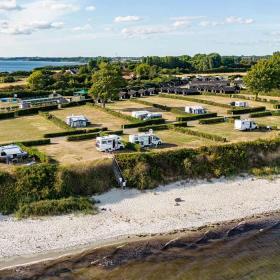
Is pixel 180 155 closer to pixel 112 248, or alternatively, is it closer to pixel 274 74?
pixel 112 248

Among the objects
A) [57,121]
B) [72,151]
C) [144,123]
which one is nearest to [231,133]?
[144,123]

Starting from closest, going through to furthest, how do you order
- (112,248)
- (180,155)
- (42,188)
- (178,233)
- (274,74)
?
(112,248) < (178,233) < (42,188) < (180,155) < (274,74)

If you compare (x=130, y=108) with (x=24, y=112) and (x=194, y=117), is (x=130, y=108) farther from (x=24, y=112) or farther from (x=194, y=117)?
(x=24, y=112)

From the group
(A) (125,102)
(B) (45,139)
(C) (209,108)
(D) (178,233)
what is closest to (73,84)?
(A) (125,102)

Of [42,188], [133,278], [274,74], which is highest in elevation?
[274,74]

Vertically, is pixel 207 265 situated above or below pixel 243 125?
below

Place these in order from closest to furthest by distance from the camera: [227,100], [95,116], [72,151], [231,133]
Result: [72,151]
[231,133]
[95,116]
[227,100]

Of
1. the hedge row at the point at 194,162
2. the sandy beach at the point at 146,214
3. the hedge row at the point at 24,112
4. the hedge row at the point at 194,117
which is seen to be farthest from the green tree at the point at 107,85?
the sandy beach at the point at 146,214
